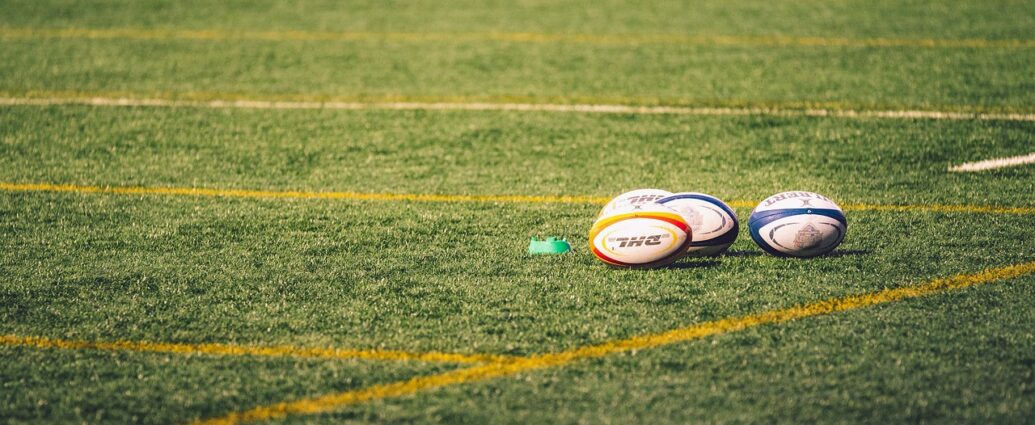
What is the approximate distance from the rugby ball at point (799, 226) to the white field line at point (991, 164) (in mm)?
2142

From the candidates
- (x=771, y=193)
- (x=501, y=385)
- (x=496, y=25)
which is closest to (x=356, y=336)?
(x=501, y=385)

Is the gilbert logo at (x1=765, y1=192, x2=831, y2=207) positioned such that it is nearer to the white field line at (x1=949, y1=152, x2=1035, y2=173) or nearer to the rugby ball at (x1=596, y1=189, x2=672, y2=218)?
the rugby ball at (x1=596, y1=189, x2=672, y2=218)

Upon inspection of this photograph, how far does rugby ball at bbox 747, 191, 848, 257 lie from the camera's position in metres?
5.18

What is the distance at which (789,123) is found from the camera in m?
8.06

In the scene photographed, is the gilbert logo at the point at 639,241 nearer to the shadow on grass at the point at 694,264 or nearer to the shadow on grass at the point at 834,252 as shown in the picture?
the shadow on grass at the point at 694,264

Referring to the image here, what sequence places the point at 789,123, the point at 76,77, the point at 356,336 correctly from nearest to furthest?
the point at 356,336 → the point at 789,123 → the point at 76,77

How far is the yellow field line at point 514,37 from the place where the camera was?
10336 mm

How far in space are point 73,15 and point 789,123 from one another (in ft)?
26.6

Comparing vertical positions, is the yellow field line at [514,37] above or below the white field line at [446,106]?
above

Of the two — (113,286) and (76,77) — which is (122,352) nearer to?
(113,286)

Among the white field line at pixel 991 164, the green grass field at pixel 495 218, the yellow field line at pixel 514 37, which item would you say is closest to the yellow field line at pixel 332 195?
the green grass field at pixel 495 218

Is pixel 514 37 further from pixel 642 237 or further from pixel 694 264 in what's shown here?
pixel 642 237

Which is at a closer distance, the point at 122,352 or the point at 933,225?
the point at 122,352

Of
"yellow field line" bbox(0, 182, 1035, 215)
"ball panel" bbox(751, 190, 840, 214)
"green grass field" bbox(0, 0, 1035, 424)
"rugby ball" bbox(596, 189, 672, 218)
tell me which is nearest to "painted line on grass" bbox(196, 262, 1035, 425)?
"green grass field" bbox(0, 0, 1035, 424)
